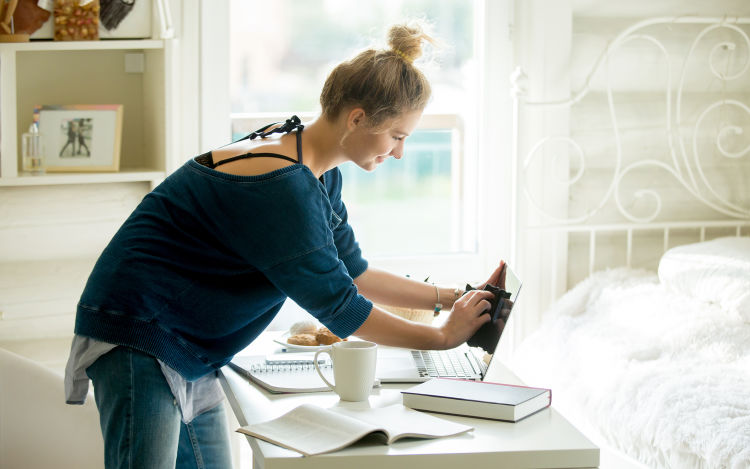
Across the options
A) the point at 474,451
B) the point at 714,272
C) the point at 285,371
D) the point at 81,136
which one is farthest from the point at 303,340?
the point at 714,272

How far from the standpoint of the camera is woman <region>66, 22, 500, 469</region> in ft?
4.33

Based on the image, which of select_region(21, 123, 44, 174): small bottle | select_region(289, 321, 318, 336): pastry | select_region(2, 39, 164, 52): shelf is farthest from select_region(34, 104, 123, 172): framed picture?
select_region(289, 321, 318, 336): pastry

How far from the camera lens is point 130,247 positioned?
138 centimetres

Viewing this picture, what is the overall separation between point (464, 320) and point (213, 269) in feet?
1.49

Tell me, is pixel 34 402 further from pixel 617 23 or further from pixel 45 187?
pixel 617 23

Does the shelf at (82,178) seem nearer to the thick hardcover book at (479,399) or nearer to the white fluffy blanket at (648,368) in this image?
the white fluffy blanket at (648,368)

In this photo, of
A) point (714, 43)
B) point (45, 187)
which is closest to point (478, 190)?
point (714, 43)

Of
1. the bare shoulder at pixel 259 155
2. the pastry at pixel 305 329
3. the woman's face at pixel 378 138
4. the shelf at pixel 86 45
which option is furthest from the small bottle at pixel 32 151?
the woman's face at pixel 378 138

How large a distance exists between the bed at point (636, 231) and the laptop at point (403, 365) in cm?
58

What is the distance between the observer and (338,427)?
3.94 ft

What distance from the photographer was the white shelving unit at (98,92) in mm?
2369

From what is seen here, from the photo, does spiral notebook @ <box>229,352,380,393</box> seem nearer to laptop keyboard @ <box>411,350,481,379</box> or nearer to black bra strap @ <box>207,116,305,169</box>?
laptop keyboard @ <box>411,350,481,379</box>

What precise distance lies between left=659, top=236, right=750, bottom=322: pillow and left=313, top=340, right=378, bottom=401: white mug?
1349 millimetres

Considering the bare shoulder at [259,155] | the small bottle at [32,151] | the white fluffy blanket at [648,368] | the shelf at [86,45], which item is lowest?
the white fluffy blanket at [648,368]
